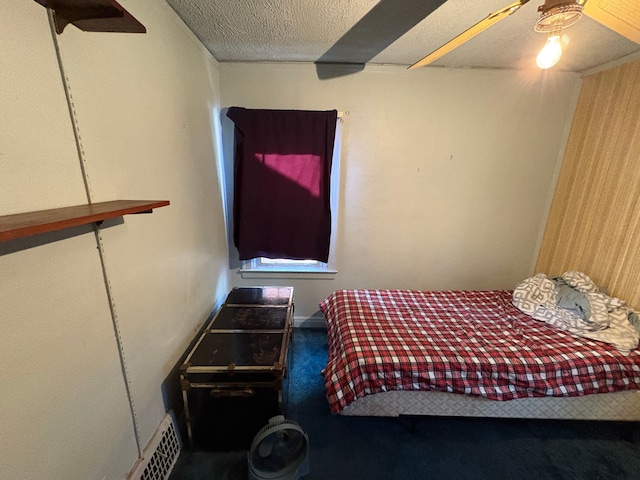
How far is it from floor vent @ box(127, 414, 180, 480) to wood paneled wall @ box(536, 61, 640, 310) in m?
2.97

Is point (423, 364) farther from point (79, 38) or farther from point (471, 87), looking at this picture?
point (471, 87)

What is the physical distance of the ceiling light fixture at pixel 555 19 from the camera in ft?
3.08

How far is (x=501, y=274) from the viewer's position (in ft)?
8.63

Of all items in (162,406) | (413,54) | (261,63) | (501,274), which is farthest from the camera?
(501,274)

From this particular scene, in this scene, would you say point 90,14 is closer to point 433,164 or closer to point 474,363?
point 474,363

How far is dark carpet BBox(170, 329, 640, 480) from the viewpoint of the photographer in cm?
142

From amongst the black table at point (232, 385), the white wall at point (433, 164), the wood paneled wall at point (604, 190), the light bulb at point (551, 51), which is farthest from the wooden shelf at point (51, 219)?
the wood paneled wall at point (604, 190)

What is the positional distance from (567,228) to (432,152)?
1.31 m

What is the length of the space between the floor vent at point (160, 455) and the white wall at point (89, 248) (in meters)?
0.05

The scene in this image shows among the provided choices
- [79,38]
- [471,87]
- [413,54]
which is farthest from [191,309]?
[471,87]

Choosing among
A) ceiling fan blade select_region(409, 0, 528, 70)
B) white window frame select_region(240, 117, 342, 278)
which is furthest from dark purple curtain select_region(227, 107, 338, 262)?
ceiling fan blade select_region(409, 0, 528, 70)

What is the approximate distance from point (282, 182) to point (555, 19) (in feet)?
6.03

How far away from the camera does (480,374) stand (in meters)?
1.50

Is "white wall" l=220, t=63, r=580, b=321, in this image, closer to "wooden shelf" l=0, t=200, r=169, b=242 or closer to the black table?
the black table
